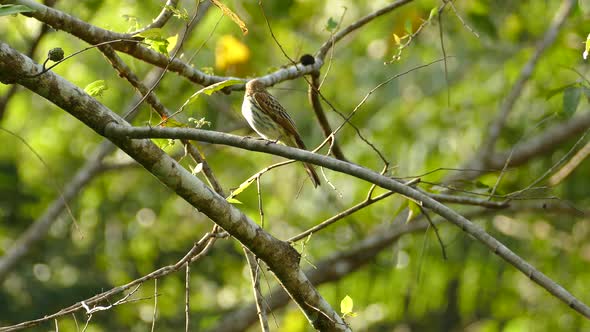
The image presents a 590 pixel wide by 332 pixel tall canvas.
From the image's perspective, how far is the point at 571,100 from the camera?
4422 mm

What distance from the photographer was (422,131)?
8.72m

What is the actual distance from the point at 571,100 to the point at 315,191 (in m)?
4.55

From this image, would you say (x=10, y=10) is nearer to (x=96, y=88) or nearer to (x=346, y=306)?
(x=96, y=88)

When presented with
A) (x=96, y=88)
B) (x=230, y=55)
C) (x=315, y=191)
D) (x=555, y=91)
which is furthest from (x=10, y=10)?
(x=315, y=191)

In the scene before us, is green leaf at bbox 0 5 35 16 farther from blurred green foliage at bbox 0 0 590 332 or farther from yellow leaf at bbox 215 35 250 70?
blurred green foliage at bbox 0 0 590 332

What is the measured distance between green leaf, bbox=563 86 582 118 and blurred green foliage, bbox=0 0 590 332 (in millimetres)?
2984

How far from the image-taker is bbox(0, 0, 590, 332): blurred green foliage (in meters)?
7.92

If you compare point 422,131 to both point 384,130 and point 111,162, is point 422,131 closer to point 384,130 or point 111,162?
point 384,130

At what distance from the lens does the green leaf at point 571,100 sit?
4.41 metres

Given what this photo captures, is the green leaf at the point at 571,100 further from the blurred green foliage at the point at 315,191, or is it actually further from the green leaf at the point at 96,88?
the blurred green foliage at the point at 315,191

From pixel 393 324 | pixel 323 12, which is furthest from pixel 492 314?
pixel 323 12

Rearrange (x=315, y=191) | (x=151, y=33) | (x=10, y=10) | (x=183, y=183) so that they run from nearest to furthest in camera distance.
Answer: (x=10, y=10), (x=183, y=183), (x=151, y=33), (x=315, y=191)

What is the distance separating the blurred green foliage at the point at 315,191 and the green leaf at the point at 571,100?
2984mm

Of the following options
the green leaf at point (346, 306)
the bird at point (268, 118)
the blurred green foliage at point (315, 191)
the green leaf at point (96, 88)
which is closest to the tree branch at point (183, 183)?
the green leaf at point (346, 306)
